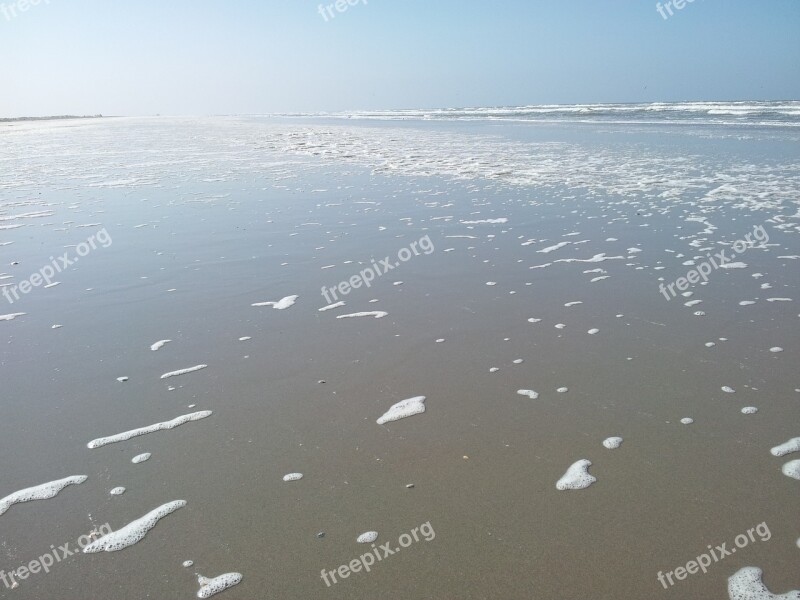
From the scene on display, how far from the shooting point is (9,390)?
4109mm

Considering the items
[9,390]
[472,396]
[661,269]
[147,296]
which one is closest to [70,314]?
[147,296]

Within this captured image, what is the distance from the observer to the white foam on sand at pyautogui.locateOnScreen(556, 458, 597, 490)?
294cm

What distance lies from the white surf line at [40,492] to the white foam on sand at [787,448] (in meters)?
4.01

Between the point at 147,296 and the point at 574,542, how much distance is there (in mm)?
5206

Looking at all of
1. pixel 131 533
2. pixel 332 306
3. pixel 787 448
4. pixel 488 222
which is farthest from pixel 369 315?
pixel 488 222

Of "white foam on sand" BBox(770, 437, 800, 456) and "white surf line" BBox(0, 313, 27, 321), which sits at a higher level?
"white surf line" BBox(0, 313, 27, 321)

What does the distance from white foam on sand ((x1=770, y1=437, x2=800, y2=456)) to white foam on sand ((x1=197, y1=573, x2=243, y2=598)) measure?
3.01m

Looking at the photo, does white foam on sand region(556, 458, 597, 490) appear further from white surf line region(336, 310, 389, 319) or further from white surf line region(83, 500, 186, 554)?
white surf line region(336, 310, 389, 319)

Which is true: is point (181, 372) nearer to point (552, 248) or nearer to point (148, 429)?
point (148, 429)

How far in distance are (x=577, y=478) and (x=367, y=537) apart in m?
1.22

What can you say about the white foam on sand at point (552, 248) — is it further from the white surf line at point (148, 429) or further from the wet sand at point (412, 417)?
the white surf line at point (148, 429)

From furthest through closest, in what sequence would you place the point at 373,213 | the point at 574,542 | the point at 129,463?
1. the point at 373,213
2. the point at 129,463
3. the point at 574,542

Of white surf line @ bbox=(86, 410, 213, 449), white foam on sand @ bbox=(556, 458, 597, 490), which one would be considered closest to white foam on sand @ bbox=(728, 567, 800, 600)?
white foam on sand @ bbox=(556, 458, 597, 490)

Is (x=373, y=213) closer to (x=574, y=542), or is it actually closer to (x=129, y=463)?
(x=129, y=463)
